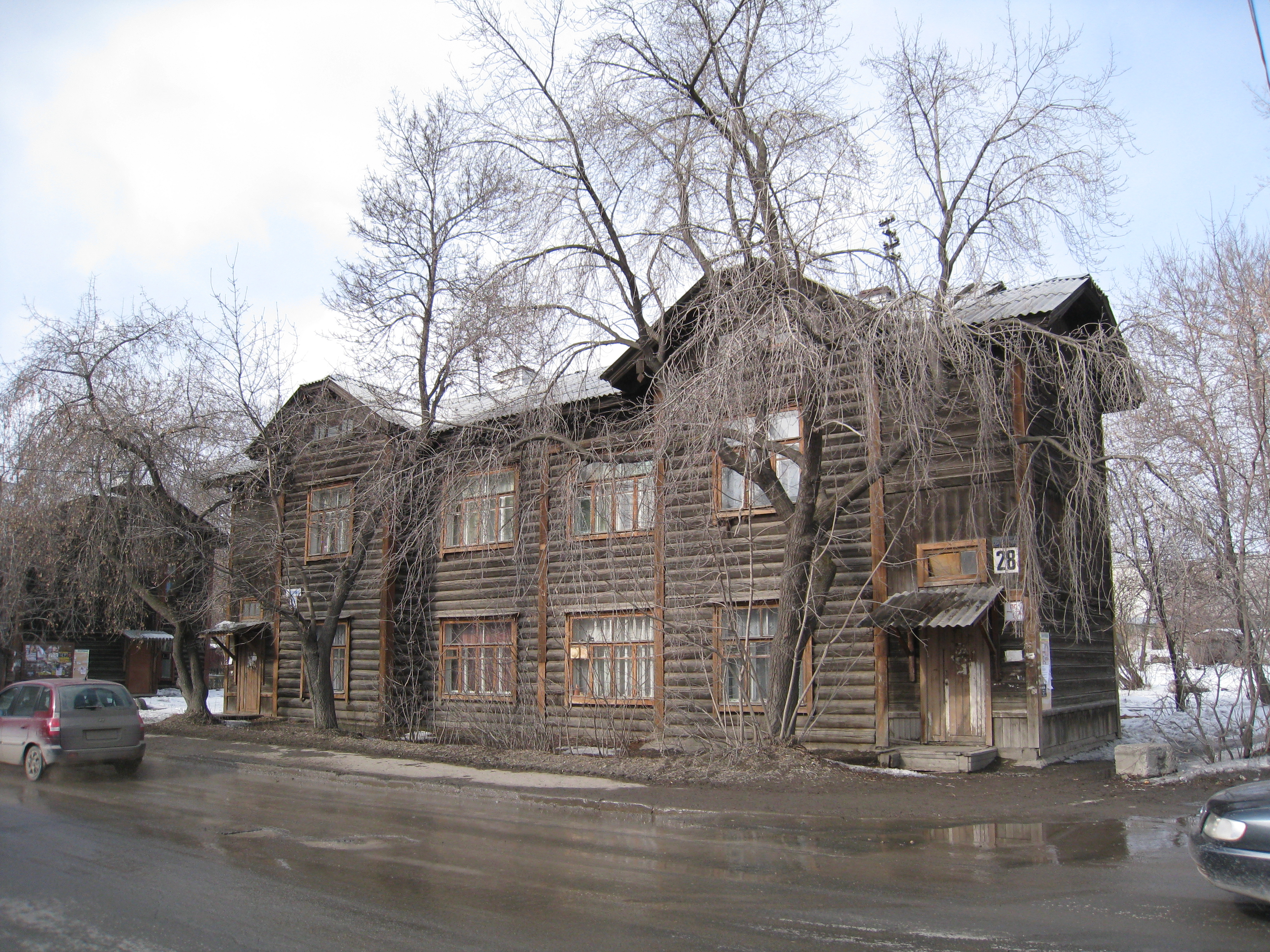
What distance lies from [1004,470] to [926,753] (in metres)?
4.55

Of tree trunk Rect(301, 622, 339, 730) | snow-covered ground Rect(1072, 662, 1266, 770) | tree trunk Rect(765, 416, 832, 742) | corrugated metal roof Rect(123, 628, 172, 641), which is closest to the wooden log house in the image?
tree trunk Rect(765, 416, 832, 742)

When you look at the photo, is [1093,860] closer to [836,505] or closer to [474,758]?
[836,505]

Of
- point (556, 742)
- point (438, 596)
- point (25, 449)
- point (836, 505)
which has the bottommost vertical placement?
point (556, 742)

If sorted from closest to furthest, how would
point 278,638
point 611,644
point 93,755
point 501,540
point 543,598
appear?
point 93,755 < point 611,644 < point 543,598 < point 501,540 < point 278,638

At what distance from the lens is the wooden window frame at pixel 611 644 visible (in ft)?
57.6

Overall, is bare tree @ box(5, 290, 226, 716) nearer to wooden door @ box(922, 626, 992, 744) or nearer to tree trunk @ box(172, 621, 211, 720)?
tree trunk @ box(172, 621, 211, 720)

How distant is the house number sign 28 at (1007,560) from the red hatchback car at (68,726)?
13741 mm

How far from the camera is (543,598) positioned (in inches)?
774

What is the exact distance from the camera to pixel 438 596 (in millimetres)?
21672

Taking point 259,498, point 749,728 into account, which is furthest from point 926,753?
point 259,498

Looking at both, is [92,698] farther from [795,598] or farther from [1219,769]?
[1219,769]

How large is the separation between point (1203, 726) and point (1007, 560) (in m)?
6.08

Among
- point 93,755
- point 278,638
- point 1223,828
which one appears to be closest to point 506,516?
point 278,638

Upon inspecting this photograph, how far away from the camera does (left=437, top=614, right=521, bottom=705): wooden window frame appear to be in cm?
1966
